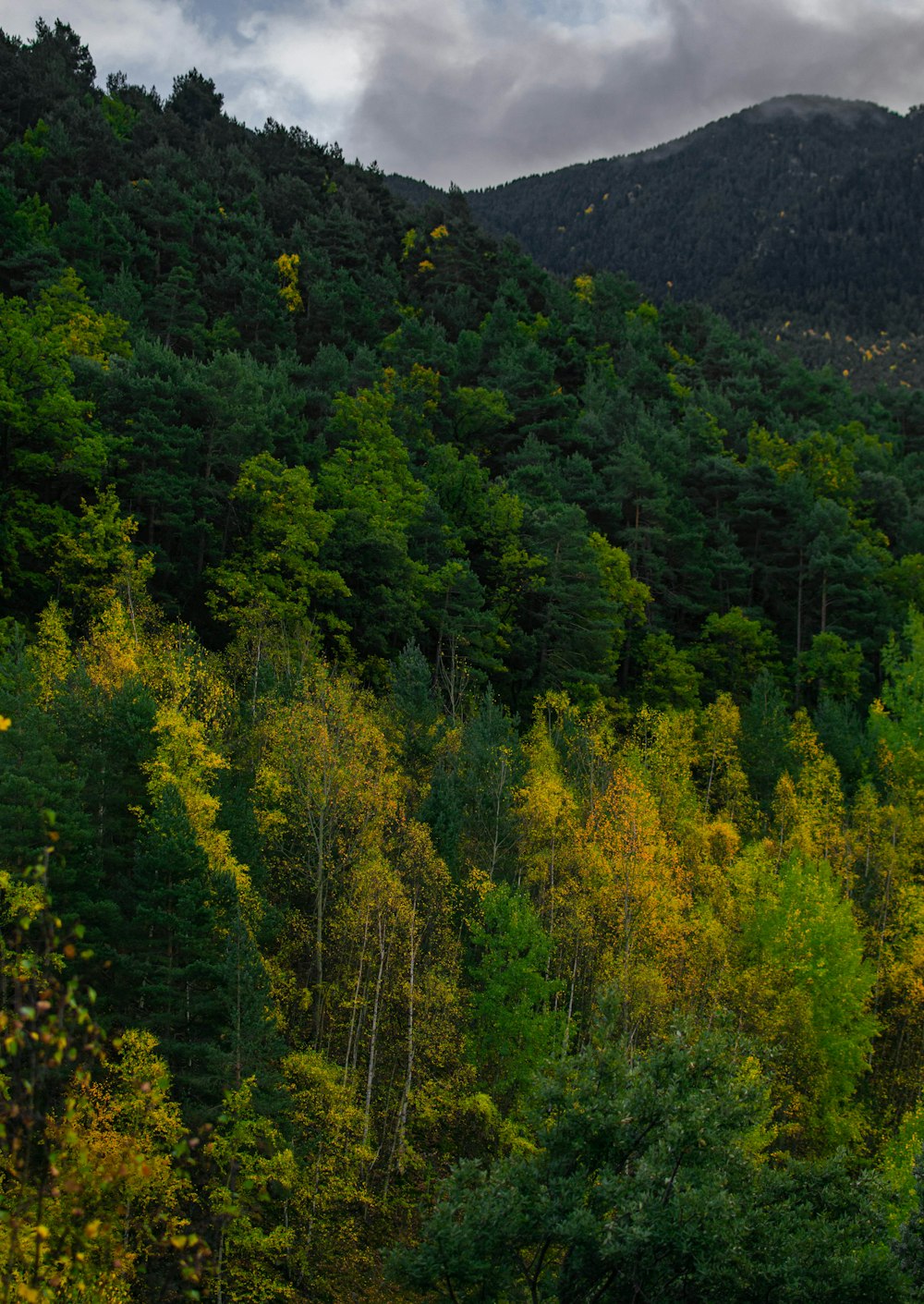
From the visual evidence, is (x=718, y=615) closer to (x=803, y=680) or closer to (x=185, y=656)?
(x=803, y=680)

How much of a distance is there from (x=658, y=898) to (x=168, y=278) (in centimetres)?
5355

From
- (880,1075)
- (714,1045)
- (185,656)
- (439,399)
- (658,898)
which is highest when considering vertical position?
(439,399)

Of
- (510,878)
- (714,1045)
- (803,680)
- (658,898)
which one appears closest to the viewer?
(714,1045)

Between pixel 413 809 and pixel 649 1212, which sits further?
pixel 413 809

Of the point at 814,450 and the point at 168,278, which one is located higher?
the point at 168,278

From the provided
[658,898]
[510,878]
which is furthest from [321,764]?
[658,898]

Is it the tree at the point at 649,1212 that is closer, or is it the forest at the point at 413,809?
the tree at the point at 649,1212

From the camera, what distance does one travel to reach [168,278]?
67.5m

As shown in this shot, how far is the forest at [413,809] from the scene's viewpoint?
683 inches

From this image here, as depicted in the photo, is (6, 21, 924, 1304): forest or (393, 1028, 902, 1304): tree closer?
(393, 1028, 902, 1304): tree

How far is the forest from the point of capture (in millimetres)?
17359

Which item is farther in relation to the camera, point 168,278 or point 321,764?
point 168,278

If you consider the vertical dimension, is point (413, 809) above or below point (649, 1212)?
above

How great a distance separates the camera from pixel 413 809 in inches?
1454
